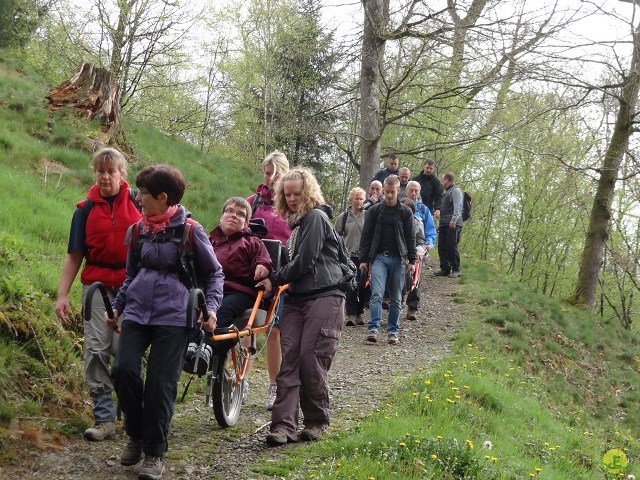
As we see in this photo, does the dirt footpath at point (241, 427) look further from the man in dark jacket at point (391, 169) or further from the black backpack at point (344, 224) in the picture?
the man in dark jacket at point (391, 169)

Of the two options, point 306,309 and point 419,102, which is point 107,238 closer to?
point 306,309

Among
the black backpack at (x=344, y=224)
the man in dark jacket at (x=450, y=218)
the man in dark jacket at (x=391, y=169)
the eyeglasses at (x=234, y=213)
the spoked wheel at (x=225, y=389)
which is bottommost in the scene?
the spoked wheel at (x=225, y=389)

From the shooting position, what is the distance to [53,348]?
18.8 feet

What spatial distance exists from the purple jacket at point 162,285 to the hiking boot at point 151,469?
2.88 ft

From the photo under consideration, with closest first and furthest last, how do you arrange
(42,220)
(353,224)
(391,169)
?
(42,220), (353,224), (391,169)

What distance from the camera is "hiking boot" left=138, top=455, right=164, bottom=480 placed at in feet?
13.9

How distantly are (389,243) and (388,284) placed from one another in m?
0.72

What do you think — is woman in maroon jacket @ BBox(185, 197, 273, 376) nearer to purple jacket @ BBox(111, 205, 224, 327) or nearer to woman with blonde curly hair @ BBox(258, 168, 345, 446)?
woman with blonde curly hair @ BBox(258, 168, 345, 446)

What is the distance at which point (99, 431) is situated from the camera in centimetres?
496

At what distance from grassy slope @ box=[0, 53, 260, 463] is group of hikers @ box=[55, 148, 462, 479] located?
1.76 ft

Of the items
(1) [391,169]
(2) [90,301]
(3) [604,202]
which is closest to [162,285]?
(2) [90,301]

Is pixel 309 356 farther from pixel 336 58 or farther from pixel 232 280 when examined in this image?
pixel 336 58

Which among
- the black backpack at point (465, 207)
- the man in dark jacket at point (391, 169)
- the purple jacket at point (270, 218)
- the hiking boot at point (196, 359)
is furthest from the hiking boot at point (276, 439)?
the black backpack at point (465, 207)

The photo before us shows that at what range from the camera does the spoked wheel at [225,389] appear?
5293mm
